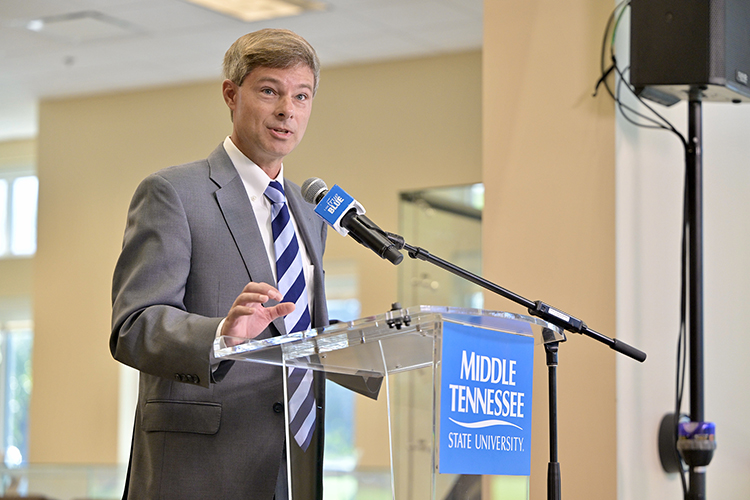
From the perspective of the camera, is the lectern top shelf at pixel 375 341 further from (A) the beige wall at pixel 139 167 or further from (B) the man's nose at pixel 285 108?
(A) the beige wall at pixel 139 167

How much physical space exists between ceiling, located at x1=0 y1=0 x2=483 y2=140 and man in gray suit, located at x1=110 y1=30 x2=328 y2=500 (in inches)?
153

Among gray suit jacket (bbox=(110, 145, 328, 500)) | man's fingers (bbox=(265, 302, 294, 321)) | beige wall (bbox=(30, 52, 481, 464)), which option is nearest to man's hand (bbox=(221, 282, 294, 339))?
man's fingers (bbox=(265, 302, 294, 321))

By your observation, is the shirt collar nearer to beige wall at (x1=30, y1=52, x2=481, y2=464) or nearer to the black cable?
the black cable

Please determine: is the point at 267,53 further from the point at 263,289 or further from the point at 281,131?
the point at 263,289

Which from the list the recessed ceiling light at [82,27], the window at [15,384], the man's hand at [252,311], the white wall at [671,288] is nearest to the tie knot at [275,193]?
the man's hand at [252,311]

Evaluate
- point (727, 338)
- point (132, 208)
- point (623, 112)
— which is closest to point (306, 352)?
point (132, 208)

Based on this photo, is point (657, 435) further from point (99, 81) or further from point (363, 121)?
point (99, 81)

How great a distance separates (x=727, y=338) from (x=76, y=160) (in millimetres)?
6112

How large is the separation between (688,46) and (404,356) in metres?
1.39

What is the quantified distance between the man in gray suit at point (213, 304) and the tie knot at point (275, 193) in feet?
0.05

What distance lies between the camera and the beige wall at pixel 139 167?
6.61 meters

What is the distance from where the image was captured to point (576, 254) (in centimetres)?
260

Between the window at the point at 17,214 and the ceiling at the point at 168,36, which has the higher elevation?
the ceiling at the point at 168,36

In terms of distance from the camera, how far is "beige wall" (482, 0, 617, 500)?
2537 millimetres
